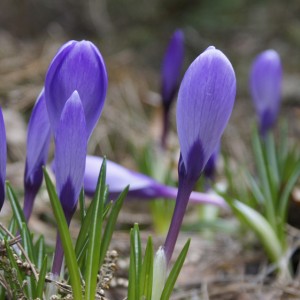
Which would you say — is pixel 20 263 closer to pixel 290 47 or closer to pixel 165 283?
pixel 165 283

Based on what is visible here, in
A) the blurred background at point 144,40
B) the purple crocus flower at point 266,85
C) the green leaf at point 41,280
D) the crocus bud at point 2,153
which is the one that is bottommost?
the green leaf at point 41,280

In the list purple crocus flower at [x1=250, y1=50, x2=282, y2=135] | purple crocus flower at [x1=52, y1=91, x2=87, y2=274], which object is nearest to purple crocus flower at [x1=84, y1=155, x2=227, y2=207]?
purple crocus flower at [x1=52, y1=91, x2=87, y2=274]

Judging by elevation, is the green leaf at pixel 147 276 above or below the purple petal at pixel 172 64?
below

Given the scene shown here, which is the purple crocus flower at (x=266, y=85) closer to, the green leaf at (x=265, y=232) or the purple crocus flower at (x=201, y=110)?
the green leaf at (x=265, y=232)

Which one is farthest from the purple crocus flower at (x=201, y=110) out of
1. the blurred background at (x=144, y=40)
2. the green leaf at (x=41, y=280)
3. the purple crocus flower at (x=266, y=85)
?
the blurred background at (x=144, y=40)

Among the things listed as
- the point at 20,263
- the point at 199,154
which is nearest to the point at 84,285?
the point at 20,263

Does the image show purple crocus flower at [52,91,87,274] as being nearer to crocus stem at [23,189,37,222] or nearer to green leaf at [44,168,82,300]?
green leaf at [44,168,82,300]
